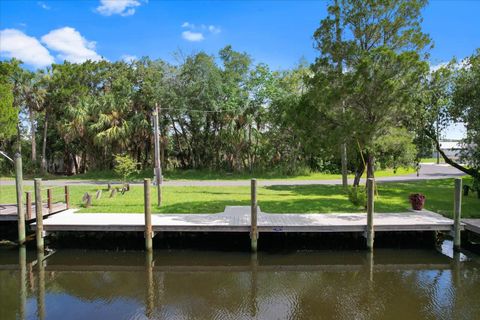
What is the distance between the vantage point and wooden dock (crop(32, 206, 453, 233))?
10.3 meters

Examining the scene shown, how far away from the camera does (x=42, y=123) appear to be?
3553 cm

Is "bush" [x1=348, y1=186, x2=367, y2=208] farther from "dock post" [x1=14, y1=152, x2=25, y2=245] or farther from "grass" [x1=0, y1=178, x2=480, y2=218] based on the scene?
"dock post" [x1=14, y1=152, x2=25, y2=245]

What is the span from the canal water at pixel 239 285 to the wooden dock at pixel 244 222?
0.81m

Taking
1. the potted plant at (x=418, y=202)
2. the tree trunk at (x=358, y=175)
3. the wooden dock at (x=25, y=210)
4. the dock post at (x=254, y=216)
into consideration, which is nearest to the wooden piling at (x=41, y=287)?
the wooden dock at (x=25, y=210)

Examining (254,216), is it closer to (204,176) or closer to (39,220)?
(39,220)

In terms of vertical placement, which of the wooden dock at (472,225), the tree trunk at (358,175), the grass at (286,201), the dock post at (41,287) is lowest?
the dock post at (41,287)

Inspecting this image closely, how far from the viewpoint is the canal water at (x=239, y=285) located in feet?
23.0

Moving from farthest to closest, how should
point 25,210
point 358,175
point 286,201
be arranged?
point 358,175, point 286,201, point 25,210

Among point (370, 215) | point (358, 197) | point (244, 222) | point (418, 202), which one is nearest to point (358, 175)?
point (358, 197)

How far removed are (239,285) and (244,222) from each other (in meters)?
2.74

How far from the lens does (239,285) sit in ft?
27.1

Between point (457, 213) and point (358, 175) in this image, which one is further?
point (358, 175)

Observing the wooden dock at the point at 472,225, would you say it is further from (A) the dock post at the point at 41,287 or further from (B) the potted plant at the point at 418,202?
(A) the dock post at the point at 41,287

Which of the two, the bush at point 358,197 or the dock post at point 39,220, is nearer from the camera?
the dock post at point 39,220
